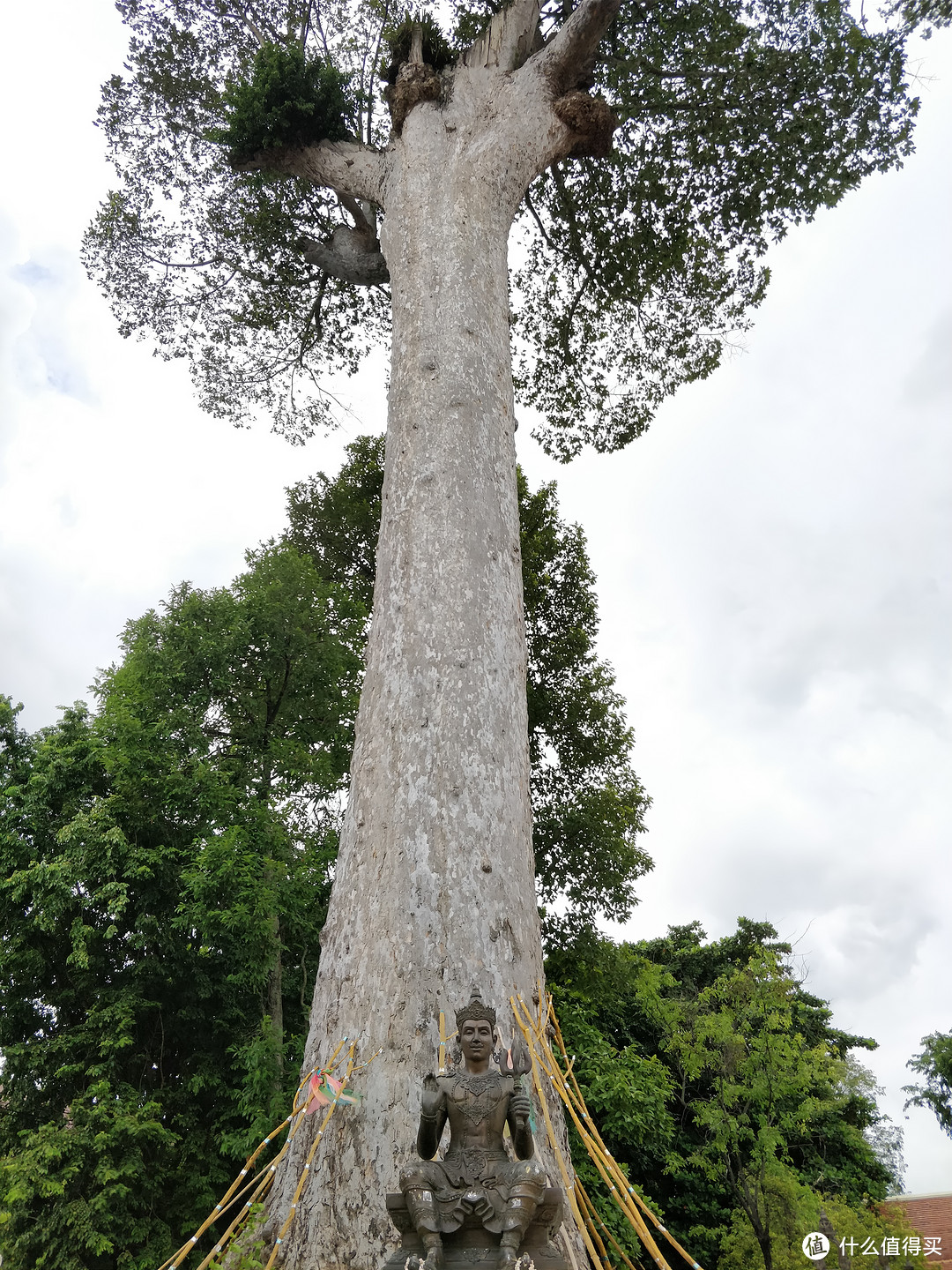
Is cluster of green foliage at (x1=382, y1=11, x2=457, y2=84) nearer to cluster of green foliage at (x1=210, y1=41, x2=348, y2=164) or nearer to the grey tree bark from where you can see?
cluster of green foliage at (x1=210, y1=41, x2=348, y2=164)

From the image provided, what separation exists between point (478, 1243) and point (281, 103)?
892 centimetres

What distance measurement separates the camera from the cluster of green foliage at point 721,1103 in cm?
935

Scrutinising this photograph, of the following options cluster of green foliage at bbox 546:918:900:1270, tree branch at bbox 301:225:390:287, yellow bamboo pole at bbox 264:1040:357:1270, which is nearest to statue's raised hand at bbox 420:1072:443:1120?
yellow bamboo pole at bbox 264:1040:357:1270

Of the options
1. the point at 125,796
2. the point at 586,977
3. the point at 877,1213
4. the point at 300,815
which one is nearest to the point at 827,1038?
the point at 877,1213

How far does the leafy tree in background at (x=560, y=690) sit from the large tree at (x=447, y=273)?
1362 millimetres

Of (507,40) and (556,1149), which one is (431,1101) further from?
(507,40)

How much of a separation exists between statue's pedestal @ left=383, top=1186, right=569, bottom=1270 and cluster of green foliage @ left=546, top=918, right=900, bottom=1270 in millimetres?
6989

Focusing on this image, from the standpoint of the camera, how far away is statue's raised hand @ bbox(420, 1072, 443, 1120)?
2391mm

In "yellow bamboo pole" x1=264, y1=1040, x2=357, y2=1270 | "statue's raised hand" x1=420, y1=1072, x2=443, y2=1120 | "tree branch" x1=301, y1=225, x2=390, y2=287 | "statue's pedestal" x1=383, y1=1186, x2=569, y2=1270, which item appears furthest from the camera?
"tree branch" x1=301, y1=225, x2=390, y2=287

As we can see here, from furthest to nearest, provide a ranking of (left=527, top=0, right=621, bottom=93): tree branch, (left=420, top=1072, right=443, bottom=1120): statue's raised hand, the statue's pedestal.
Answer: (left=527, top=0, right=621, bottom=93): tree branch, (left=420, top=1072, right=443, bottom=1120): statue's raised hand, the statue's pedestal

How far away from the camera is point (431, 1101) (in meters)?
2.39

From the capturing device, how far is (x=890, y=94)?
9.08 metres

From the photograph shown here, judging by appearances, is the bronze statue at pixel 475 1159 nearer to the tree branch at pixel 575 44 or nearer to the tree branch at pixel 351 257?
the tree branch at pixel 575 44

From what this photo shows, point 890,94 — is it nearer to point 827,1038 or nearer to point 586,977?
point 586,977
